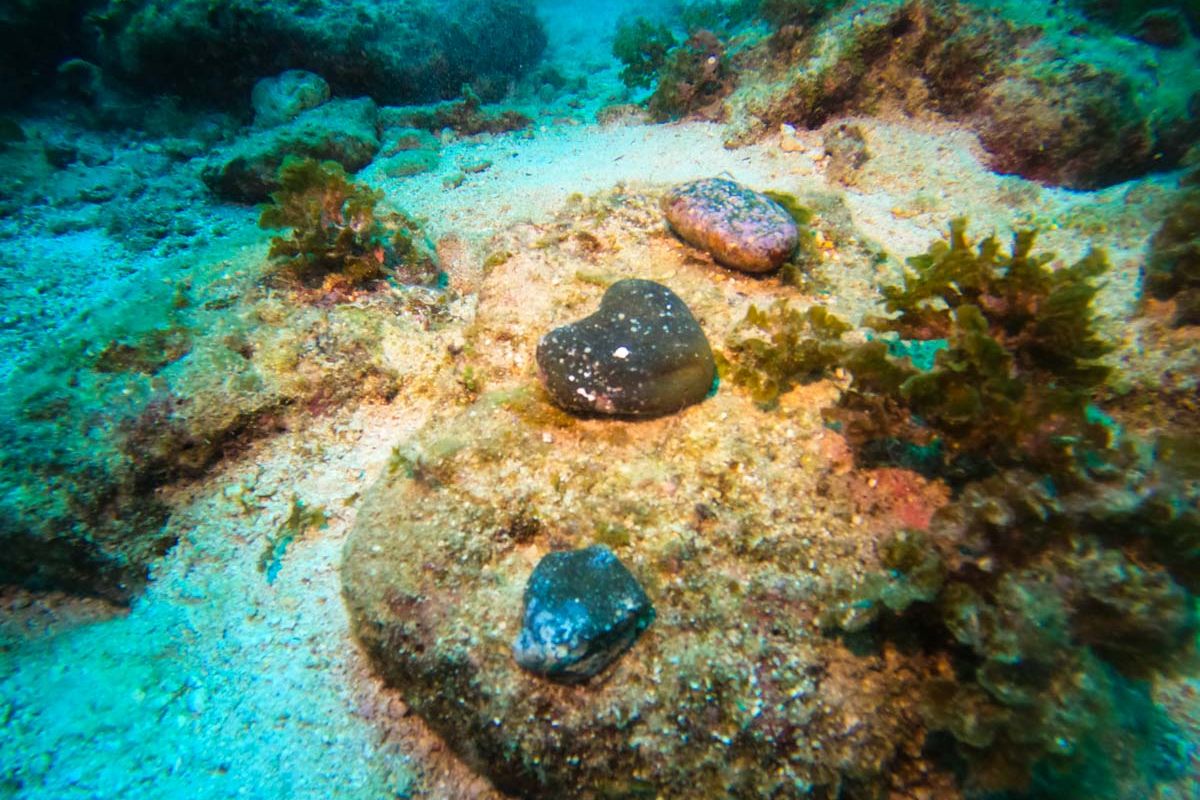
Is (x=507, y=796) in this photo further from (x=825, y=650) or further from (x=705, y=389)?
(x=705, y=389)

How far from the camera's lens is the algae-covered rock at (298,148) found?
7.11 m

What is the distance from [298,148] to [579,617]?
27.4ft

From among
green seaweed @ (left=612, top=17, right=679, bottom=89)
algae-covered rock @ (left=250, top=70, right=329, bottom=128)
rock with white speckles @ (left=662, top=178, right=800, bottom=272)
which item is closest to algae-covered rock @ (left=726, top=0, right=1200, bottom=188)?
rock with white speckles @ (left=662, top=178, right=800, bottom=272)

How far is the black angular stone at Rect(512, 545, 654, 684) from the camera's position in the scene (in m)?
2.37

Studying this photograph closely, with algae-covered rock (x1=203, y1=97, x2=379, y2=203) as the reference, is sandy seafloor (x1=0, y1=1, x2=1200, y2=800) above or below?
below

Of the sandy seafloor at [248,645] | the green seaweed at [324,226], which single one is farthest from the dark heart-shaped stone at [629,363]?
the green seaweed at [324,226]

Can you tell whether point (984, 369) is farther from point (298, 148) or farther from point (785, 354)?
point (298, 148)

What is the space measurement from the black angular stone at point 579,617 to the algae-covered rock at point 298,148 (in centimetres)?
699

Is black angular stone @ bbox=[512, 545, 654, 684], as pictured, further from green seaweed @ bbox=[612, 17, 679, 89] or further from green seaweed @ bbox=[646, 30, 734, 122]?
green seaweed @ bbox=[612, 17, 679, 89]

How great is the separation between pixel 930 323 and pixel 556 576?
9.04 ft

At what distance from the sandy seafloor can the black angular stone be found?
0.95m

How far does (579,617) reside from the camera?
240 cm

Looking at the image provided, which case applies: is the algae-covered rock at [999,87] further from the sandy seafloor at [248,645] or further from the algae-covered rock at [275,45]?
the algae-covered rock at [275,45]

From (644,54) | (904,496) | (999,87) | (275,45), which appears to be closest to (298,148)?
(275,45)
